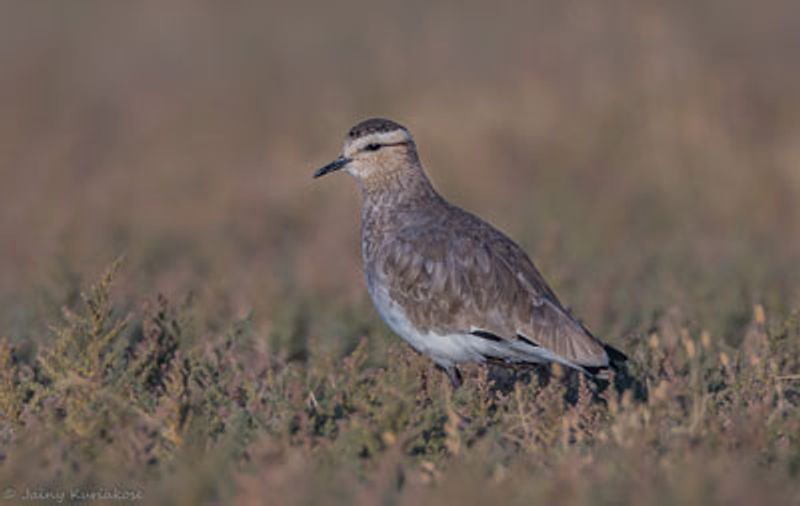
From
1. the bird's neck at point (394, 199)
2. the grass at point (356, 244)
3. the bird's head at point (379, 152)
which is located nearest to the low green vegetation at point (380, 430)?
the grass at point (356, 244)

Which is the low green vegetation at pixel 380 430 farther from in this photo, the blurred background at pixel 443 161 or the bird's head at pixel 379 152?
the blurred background at pixel 443 161

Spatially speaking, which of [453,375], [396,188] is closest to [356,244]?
[396,188]

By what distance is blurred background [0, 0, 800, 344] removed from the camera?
9719 millimetres

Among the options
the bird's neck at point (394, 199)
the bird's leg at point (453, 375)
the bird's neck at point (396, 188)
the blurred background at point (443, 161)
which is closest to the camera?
the bird's leg at point (453, 375)

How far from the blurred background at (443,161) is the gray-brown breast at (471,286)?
1840 mm

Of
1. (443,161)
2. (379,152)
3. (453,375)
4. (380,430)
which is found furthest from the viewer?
(443,161)

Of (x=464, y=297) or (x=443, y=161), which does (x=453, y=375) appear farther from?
(x=443, y=161)

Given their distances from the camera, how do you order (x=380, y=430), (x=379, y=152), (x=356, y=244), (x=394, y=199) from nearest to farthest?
(x=380, y=430) < (x=394, y=199) < (x=379, y=152) < (x=356, y=244)

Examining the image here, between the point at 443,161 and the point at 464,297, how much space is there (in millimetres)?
7591

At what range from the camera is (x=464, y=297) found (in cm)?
659

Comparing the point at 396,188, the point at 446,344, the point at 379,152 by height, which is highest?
the point at 379,152

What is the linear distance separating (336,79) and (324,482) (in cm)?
1253

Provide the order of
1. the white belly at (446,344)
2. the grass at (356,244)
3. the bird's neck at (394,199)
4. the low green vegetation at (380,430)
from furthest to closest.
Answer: the bird's neck at (394,199)
the white belly at (446,344)
the grass at (356,244)
the low green vegetation at (380,430)

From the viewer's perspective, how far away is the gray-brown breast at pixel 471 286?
21.0 feet
